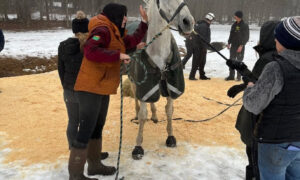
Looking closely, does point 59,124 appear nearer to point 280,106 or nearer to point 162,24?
point 162,24

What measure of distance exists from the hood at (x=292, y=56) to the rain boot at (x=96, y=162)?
2.14 meters

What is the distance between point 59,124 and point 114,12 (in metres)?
2.88

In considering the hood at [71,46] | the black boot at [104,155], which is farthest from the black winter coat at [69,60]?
the black boot at [104,155]

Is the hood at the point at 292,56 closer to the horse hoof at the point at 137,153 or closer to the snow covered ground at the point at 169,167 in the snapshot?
the snow covered ground at the point at 169,167

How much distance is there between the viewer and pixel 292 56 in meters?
1.68

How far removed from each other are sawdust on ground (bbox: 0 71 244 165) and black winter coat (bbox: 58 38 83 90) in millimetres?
1209

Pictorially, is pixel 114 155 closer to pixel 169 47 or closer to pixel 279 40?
pixel 169 47

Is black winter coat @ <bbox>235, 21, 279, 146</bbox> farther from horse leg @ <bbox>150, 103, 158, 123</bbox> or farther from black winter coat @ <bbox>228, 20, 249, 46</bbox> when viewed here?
black winter coat @ <bbox>228, 20, 249, 46</bbox>

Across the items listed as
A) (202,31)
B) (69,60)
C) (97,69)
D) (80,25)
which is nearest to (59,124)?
(69,60)

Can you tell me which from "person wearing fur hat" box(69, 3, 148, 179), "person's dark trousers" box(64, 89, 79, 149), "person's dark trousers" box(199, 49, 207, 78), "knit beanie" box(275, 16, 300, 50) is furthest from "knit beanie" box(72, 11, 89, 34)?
"person's dark trousers" box(199, 49, 207, 78)

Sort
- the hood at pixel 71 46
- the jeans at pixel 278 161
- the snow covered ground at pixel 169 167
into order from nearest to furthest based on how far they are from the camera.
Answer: the jeans at pixel 278 161
the hood at pixel 71 46
the snow covered ground at pixel 169 167

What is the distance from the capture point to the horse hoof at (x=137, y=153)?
3439 millimetres

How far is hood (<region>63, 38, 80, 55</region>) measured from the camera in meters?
2.70

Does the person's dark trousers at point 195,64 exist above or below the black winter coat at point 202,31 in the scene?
below
